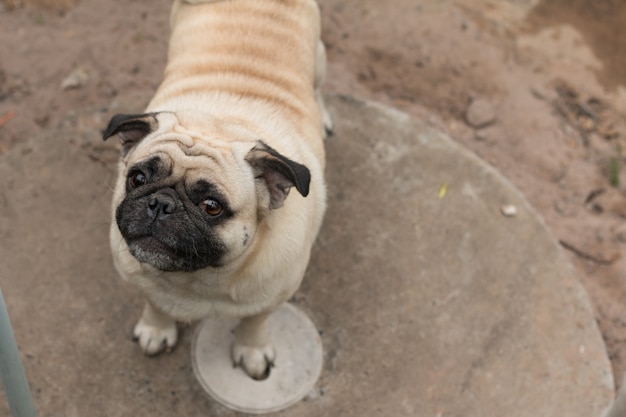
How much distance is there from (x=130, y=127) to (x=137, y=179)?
12.3 inches

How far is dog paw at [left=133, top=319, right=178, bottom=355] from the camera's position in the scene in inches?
177

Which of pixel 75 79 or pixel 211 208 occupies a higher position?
pixel 211 208

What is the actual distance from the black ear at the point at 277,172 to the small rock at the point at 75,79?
3634 millimetres

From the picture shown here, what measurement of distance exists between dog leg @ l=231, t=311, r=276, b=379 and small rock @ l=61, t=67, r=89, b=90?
3.22 m

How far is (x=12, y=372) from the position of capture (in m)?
3.28

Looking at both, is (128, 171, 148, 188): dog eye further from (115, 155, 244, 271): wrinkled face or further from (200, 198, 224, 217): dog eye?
(200, 198, 224, 217): dog eye

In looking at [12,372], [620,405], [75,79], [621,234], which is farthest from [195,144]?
[621,234]

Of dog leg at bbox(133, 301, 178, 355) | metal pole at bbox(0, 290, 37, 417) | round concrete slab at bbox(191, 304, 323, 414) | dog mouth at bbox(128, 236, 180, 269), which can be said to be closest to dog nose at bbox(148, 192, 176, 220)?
dog mouth at bbox(128, 236, 180, 269)

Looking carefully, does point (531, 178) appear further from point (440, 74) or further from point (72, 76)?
point (72, 76)

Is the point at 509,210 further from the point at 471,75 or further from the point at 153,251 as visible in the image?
the point at 153,251

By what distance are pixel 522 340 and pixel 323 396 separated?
1.44 metres

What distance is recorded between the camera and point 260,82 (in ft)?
14.1

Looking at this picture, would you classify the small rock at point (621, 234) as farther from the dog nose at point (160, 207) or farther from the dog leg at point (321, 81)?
the dog nose at point (160, 207)

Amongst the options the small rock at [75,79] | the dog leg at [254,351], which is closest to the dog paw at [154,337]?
the dog leg at [254,351]
